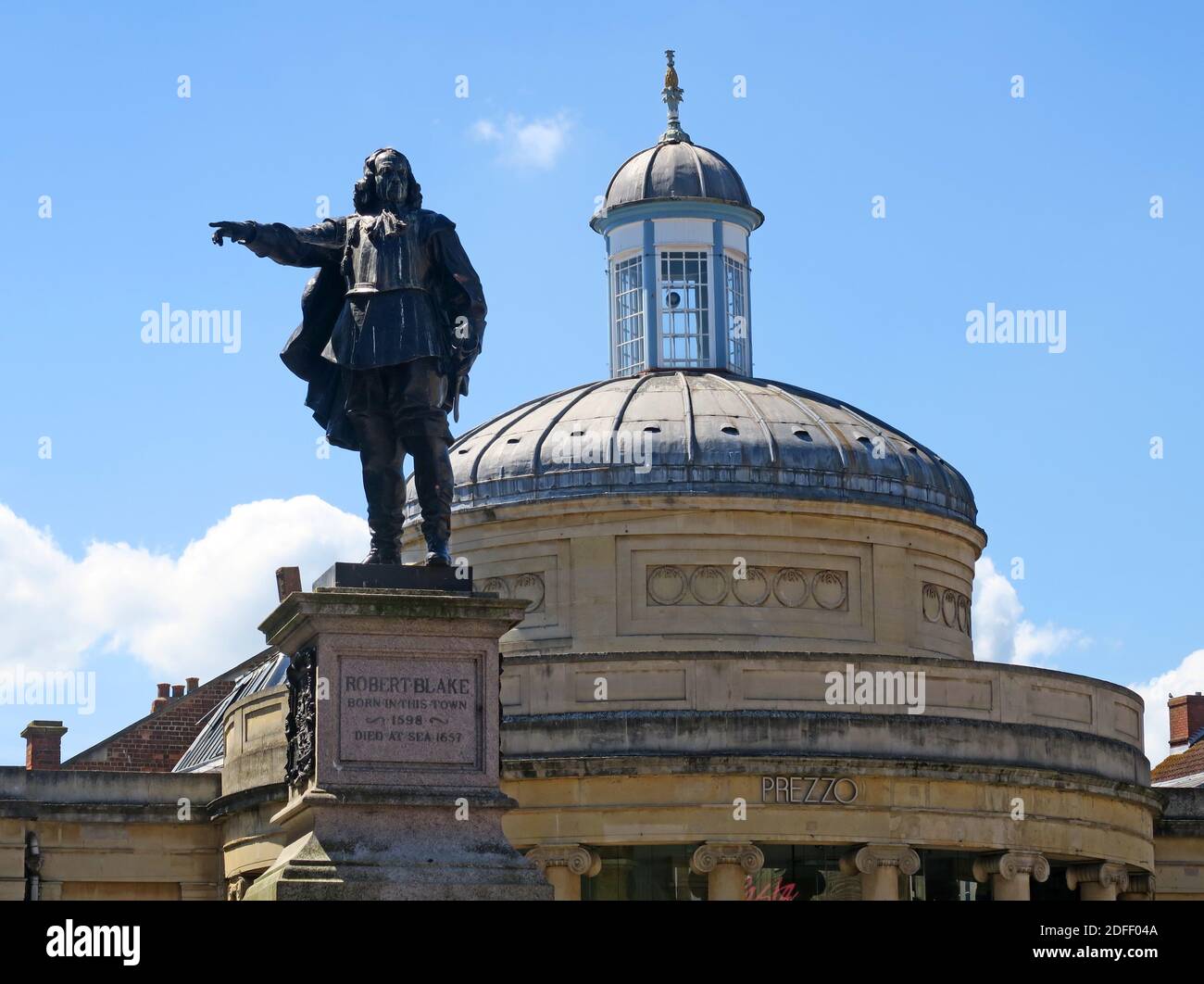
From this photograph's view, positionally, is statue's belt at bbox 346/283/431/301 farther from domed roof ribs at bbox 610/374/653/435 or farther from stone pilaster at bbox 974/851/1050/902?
domed roof ribs at bbox 610/374/653/435

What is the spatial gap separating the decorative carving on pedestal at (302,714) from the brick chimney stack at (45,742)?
5308 cm

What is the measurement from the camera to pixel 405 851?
20.0 metres

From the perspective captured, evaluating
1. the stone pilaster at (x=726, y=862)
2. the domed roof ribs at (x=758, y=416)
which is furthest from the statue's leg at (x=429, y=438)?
the domed roof ribs at (x=758, y=416)

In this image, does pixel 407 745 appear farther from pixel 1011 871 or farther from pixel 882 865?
pixel 1011 871

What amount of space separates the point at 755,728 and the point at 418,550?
445 inches

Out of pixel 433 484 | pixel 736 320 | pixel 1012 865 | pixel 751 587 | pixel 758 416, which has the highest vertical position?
pixel 736 320

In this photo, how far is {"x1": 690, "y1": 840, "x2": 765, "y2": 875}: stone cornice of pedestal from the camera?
46.8 meters

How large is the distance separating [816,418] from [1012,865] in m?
12.3

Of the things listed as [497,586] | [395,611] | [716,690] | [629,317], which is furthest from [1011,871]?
[395,611]

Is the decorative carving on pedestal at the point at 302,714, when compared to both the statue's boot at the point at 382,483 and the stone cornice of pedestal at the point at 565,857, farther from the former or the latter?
the stone cornice of pedestal at the point at 565,857

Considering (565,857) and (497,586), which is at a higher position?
(497,586)
